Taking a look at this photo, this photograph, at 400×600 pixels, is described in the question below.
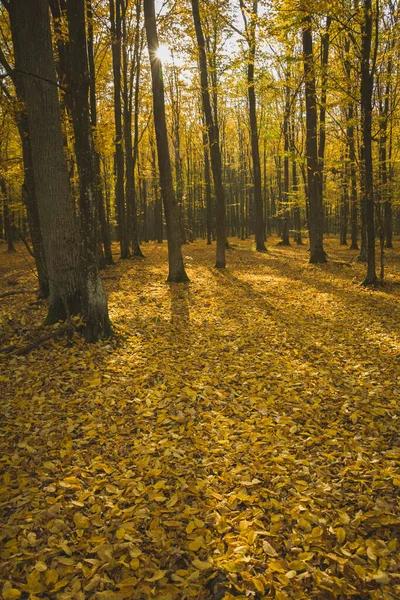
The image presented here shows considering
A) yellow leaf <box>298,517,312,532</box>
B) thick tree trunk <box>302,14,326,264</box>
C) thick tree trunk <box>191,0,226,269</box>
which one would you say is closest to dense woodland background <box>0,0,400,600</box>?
yellow leaf <box>298,517,312,532</box>

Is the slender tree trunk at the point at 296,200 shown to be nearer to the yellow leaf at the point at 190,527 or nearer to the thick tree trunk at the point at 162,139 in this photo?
the thick tree trunk at the point at 162,139

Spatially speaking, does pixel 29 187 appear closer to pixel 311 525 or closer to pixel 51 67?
pixel 51 67

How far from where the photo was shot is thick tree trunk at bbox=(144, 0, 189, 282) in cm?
983

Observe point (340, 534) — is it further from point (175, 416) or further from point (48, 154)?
point (48, 154)

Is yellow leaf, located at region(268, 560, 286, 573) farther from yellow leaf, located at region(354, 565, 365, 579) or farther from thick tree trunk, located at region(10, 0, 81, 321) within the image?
thick tree trunk, located at region(10, 0, 81, 321)

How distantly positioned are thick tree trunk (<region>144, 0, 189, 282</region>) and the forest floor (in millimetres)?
4270

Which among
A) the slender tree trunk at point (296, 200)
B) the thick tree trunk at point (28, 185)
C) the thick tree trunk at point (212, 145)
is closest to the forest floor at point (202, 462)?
the thick tree trunk at point (28, 185)

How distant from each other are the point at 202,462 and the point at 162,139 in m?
9.41

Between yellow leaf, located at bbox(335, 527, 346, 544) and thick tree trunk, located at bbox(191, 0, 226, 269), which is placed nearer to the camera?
yellow leaf, located at bbox(335, 527, 346, 544)

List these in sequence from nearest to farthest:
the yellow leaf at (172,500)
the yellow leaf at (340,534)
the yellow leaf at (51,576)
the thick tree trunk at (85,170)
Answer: the yellow leaf at (51,576)
the yellow leaf at (340,534)
the yellow leaf at (172,500)
the thick tree trunk at (85,170)

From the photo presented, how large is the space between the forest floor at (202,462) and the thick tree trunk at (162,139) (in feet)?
14.0

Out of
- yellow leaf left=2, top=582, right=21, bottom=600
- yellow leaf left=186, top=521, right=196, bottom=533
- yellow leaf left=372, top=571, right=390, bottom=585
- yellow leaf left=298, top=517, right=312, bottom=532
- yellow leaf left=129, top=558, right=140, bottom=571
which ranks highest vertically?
yellow leaf left=2, top=582, right=21, bottom=600

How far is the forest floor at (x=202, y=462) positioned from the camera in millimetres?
2512

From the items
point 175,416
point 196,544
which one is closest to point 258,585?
point 196,544
